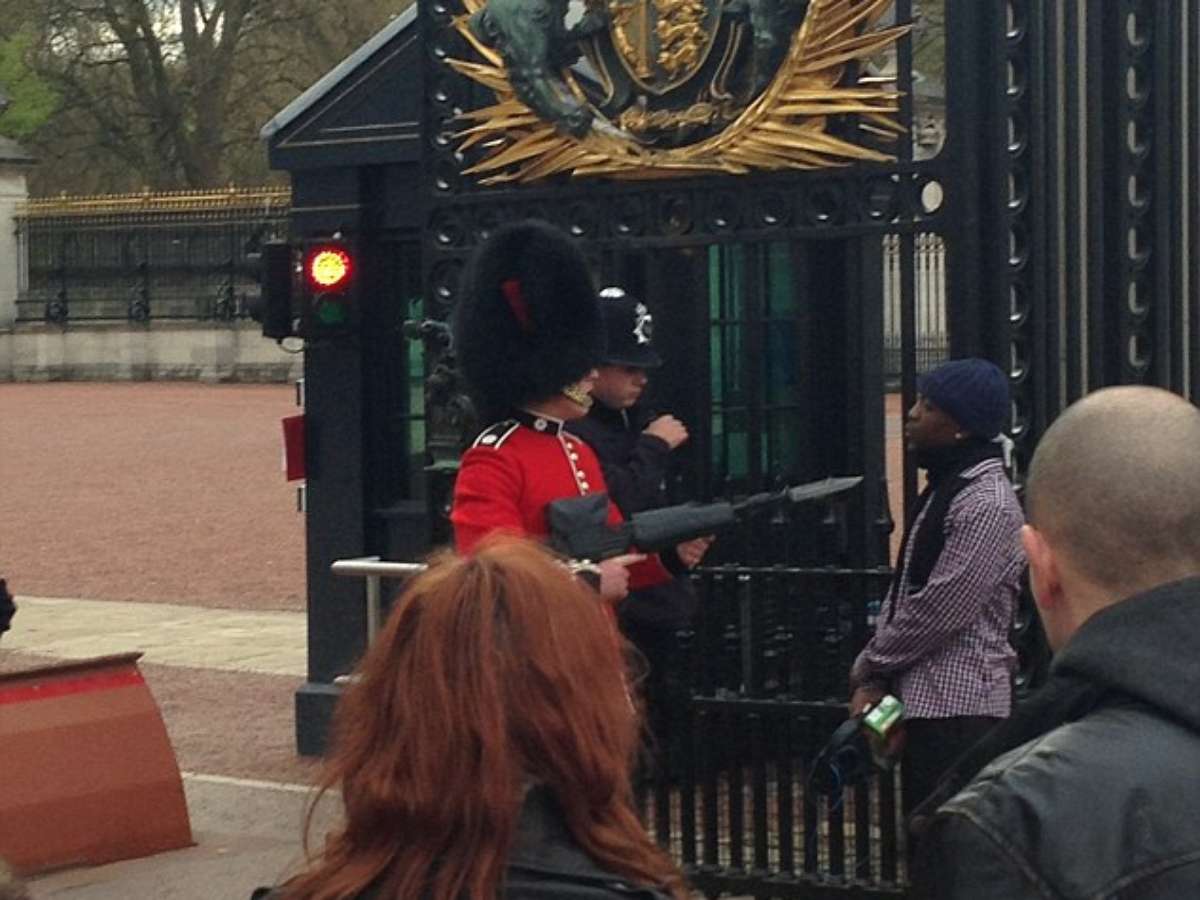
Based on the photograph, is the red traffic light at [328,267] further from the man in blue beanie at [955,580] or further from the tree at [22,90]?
the tree at [22,90]

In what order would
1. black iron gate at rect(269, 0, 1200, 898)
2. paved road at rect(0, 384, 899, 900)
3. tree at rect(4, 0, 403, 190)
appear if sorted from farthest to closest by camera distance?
tree at rect(4, 0, 403, 190) < paved road at rect(0, 384, 899, 900) < black iron gate at rect(269, 0, 1200, 898)

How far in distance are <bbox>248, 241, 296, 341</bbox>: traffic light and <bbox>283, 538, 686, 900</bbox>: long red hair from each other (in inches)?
265

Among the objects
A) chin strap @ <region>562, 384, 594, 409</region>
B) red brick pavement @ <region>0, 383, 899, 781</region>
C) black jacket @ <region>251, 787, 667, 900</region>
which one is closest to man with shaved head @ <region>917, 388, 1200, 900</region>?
black jacket @ <region>251, 787, 667, 900</region>

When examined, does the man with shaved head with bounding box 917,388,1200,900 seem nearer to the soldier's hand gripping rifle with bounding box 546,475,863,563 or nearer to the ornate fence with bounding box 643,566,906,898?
the soldier's hand gripping rifle with bounding box 546,475,863,563

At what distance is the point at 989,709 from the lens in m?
5.41

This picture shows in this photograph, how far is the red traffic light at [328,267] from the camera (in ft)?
29.0

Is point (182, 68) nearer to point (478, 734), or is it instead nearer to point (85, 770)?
point (85, 770)

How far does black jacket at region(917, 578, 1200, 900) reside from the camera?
2.08 m

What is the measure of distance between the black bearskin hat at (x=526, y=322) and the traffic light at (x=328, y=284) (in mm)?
3666

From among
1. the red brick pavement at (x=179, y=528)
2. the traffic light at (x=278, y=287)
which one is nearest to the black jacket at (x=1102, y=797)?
the traffic light at (x=278, y=287)

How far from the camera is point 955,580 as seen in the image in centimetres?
530

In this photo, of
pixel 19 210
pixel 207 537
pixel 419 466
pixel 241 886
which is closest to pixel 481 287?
pixel 241 886

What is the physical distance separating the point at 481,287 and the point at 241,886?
298cm

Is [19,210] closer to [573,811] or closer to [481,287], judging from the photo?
[481,287]
